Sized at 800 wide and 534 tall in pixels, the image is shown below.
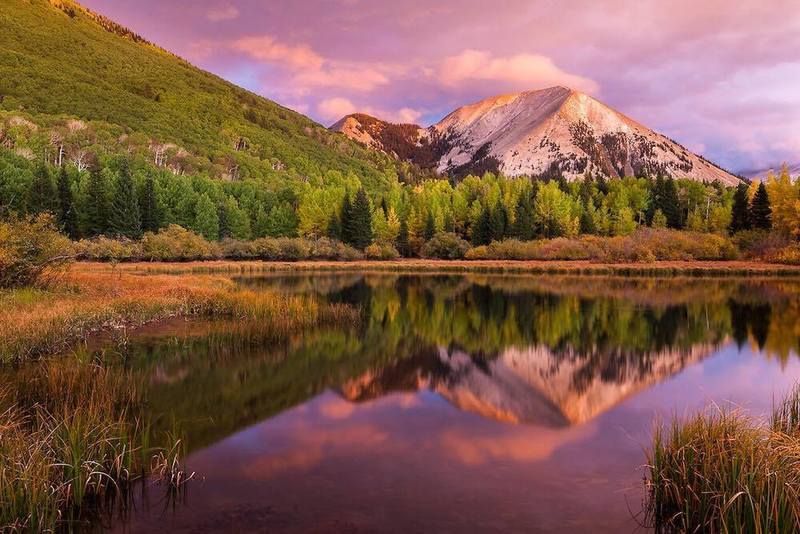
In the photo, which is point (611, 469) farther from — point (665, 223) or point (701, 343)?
point (665, 223)

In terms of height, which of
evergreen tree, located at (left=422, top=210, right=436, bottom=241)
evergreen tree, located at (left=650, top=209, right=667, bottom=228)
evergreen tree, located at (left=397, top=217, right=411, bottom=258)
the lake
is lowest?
the lake

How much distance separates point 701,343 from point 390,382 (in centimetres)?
1457

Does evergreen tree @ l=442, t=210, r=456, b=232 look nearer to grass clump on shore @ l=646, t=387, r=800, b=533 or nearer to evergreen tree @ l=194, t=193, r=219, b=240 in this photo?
evergreen tree @ l=194, t=193, r=219, b=240

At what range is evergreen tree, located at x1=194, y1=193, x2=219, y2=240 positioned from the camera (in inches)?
Result: 3433

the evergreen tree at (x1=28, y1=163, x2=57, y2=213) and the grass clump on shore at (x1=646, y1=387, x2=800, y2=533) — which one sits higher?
the evergreen tree at (x1=28, y1=163, x2=57, y2=213)

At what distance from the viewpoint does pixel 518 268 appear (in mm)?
71562

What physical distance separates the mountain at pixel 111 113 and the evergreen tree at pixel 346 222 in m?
54.0

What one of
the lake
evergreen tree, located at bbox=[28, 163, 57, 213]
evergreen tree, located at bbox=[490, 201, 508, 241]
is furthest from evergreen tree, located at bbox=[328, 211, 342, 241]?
the lake

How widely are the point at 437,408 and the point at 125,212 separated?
7492cm

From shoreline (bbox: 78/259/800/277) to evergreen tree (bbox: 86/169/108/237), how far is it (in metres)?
19.1

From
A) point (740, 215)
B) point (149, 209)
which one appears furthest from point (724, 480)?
point (740, 215)

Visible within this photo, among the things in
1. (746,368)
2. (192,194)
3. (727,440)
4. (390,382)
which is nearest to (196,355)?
(390,382)

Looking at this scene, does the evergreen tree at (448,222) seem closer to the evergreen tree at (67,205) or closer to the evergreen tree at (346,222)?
the evergreen tree at (346,222)

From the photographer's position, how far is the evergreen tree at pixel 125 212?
7750 cm
